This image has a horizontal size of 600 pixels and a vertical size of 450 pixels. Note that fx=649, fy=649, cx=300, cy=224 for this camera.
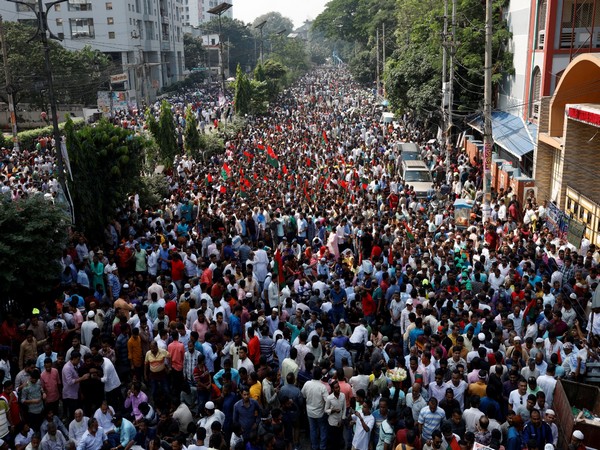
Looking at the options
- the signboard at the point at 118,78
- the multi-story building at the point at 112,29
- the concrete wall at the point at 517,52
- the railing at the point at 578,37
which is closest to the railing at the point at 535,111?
the concrete wall at the point at 517,52

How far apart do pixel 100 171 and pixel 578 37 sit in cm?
1545

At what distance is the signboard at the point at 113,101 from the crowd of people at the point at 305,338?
110 feet

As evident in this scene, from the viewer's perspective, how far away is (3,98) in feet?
146

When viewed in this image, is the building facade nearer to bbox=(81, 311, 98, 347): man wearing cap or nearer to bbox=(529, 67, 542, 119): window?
bbox=(529, 67, 542, 119): window

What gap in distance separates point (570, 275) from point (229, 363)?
658 centimetres

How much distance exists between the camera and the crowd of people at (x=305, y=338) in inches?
276

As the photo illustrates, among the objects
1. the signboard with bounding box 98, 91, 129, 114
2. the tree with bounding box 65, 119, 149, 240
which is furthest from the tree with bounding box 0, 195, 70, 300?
the signboard with bounding box 98, 91, 129, 114

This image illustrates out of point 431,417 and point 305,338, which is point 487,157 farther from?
point 431,417

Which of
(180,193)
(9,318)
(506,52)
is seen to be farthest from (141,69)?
(9,318)

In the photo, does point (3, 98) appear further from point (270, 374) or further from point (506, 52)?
point (270, 374)

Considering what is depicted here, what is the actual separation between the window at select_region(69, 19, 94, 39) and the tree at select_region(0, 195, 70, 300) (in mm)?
59355

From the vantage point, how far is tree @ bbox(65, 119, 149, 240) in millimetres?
14601

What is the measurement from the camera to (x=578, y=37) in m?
20.8

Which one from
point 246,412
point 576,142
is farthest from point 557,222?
point 246,412
